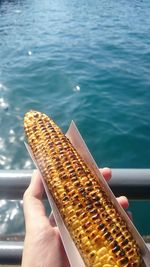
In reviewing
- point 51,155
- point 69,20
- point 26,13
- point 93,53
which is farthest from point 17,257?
point 26,13

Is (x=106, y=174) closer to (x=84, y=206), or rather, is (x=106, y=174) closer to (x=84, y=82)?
(x=84, y=206)

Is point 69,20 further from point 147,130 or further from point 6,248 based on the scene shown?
point 6,248

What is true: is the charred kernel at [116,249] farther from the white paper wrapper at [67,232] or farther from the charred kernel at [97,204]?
the charred kernel at [97,204]

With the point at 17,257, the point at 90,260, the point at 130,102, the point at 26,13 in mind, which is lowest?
the point at 26,13

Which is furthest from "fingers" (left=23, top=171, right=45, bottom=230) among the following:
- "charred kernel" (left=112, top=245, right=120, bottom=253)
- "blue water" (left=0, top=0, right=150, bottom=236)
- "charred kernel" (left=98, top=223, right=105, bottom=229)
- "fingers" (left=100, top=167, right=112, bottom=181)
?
"blue water" (left=0, top=0, right=150, bottom=236)

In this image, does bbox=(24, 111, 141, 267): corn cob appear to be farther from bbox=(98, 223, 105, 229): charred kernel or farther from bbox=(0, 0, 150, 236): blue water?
bbox=(0, 0, 150, 236): blue water
